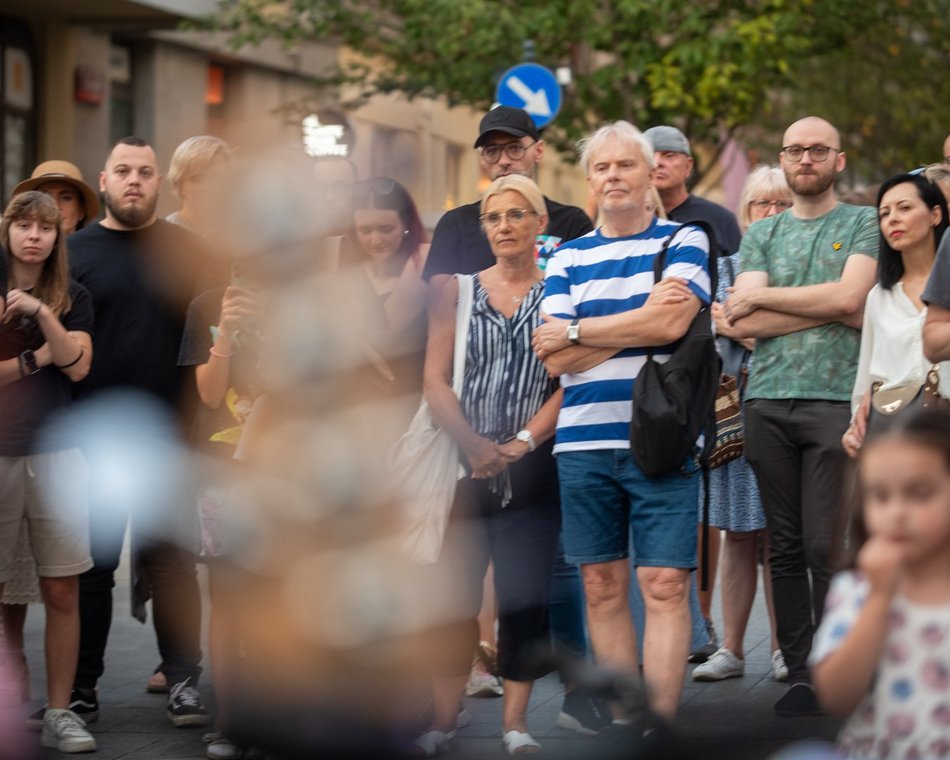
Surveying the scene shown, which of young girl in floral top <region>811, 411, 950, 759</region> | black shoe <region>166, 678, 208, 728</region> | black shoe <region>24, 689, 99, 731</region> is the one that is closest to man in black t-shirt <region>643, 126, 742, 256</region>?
black shoe <region>166, 678, 208, 728</region>

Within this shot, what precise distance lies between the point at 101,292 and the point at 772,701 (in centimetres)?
282

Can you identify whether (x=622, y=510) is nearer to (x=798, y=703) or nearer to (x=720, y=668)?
(x=798, y=703)

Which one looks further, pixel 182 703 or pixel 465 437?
pixel 182 703

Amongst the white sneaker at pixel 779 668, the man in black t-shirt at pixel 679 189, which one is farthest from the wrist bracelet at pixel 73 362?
the white sneaker at pixel 779 668

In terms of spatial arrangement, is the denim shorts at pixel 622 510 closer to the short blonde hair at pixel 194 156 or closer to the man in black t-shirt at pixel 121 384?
the man in black t-shirt at pixel 121 384

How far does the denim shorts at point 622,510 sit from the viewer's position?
5.31 metres

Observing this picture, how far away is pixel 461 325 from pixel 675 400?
80 cm

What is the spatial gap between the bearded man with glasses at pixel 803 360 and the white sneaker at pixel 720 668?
2.28 feet

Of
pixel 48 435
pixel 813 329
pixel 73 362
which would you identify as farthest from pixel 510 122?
pixel 48 435

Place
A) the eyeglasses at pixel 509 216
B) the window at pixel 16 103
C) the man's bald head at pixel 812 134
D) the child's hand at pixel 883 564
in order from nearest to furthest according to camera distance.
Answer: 1. the child's hand at pixel 883 564
2. the eyeglasses at pixel 509 216
3. the man's bald head at pixel 812 134
4. the window at pixel 16 103

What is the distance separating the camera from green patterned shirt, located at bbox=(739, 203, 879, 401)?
6023 millimetres

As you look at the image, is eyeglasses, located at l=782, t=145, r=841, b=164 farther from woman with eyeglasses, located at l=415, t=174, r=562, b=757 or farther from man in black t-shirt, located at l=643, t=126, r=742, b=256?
man in black t-shirt, located at l=643, t=126, r=742, b=256

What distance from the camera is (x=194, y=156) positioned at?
2.64 m

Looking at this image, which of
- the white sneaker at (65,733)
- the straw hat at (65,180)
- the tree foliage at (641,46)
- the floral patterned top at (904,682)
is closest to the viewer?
the floral patterned top at (904,682)
